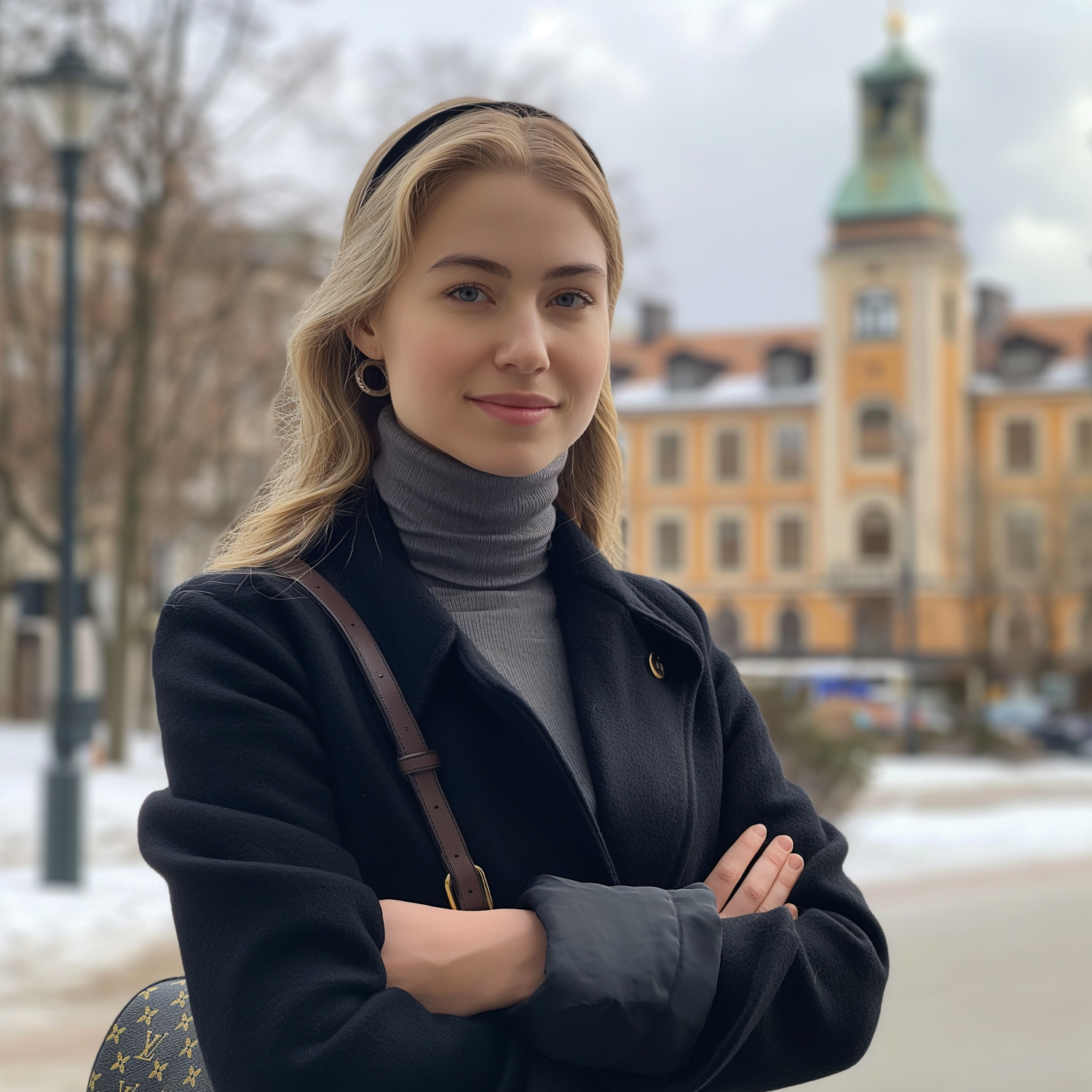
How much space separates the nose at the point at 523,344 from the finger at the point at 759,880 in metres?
0.67

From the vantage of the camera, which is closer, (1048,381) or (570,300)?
(570,300)

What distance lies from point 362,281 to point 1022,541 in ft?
175

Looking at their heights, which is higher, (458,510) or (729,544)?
(729,544)

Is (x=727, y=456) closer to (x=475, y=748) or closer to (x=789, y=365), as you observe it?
(x=789, y=365)

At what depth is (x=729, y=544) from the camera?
60.2 metres

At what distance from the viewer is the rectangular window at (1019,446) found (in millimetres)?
56406

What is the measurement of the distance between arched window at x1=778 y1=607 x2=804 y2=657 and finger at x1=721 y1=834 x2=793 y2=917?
56.5 m

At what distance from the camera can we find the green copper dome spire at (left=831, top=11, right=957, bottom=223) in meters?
56.4

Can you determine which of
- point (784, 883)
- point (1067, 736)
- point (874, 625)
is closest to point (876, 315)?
point (874, 625)

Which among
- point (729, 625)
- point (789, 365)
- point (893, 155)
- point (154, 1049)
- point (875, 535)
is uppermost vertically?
point (893, 155)

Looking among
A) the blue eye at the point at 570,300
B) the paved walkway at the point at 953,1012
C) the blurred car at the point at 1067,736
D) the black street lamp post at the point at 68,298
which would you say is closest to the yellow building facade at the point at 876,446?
the blurred car at the point at 1067,736

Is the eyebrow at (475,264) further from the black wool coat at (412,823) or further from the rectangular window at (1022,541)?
the rectangular window at (1022,541)

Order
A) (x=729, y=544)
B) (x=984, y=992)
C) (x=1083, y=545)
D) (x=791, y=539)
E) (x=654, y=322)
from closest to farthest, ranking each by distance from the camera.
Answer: (x=984, y=992), (x=1083, y=545), (x=791, y=539), (x=729, y=544), (x=654, y=322)

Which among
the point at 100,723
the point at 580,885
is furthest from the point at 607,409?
the point at 100,723
